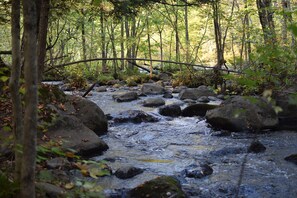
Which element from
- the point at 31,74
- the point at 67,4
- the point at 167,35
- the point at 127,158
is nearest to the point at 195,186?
the point at 127,158

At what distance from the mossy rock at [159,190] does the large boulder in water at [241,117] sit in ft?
12.8

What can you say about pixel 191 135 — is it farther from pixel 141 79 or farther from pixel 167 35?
pixel 167 35

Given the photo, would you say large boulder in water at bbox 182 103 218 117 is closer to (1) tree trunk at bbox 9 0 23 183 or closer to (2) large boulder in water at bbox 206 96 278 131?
(2) large boulder in water at bbox 206 96 278 131

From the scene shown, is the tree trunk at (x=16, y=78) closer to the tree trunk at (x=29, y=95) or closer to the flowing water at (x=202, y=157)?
the tree trunk at (x=29, y=95)

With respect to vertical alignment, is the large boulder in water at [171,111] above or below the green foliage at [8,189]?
below

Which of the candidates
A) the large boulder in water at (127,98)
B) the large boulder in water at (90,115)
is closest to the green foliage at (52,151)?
the large boulder in water at (90,115)

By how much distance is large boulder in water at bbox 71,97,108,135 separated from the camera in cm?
702

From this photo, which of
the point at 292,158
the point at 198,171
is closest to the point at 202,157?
the point at 198,171

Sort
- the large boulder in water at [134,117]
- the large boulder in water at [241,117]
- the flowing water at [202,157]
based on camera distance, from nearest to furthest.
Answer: the flowing water at [202,157], the large boulder in water at [241,117], the large boulder in water at [134,117]

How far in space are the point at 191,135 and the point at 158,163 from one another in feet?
7.04

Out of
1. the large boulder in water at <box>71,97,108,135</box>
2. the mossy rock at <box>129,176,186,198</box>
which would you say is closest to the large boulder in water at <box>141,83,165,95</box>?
the large boulder in water at <box>71,97,108,135</box>

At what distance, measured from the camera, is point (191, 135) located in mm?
7582

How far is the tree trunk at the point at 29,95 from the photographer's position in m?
1.75

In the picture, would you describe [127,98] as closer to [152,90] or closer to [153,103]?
[153,103]
